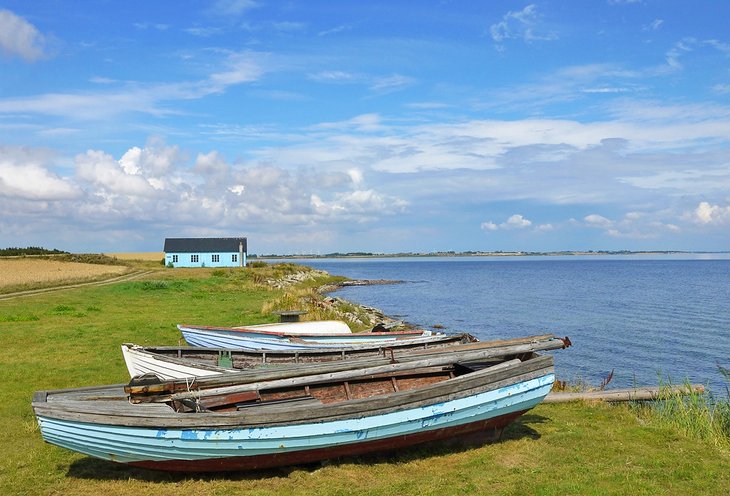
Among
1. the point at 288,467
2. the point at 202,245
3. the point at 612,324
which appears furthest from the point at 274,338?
the point at 202,245

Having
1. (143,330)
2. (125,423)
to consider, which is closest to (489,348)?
(125,423)

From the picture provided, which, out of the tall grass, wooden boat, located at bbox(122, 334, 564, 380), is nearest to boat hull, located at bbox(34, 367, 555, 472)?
wooden boat, located at bbox(122, 334, 564, 380)

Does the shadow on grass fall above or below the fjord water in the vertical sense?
above

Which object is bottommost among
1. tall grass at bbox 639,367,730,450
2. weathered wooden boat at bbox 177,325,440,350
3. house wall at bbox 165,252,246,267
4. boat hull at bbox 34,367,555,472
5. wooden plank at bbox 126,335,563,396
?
tall grass at bbox 639,367,730,450

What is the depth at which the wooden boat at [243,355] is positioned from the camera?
12219 millimetres

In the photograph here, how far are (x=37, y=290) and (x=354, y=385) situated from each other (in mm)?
38090

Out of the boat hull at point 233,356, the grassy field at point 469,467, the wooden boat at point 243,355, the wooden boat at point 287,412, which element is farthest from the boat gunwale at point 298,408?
the boat hull at point 233,356

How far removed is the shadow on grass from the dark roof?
77786 mm

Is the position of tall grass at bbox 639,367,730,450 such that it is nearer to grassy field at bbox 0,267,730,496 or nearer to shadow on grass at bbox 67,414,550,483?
grassy field at bbox 0,267,730,496

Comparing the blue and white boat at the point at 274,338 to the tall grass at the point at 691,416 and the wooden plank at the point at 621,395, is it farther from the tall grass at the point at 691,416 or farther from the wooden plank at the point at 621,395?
the tall grass at the point at 691,416

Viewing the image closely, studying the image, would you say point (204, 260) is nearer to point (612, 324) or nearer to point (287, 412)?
point (612, 324)

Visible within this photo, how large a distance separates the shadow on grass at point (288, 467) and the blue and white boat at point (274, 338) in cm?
538

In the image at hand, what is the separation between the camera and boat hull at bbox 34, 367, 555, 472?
27.3 ft

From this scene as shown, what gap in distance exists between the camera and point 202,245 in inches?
3433
